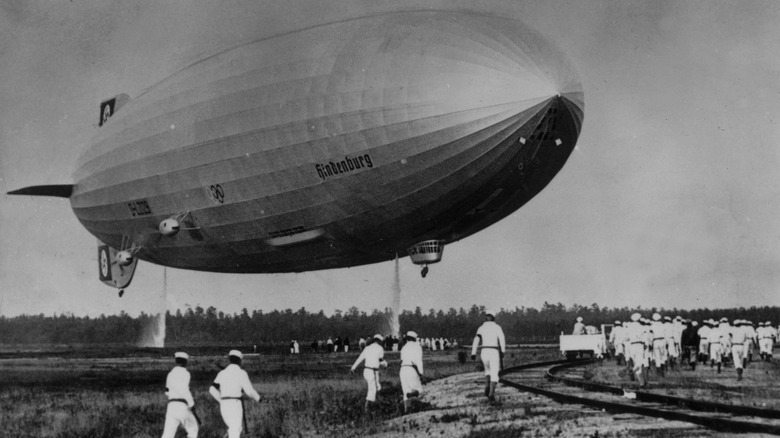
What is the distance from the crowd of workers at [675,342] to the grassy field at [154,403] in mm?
6329

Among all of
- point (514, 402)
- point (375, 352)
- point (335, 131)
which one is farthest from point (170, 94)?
point (514, 402)

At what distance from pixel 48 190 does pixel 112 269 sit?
4707 mm

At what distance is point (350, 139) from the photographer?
73.3 feet

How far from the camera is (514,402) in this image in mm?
16094

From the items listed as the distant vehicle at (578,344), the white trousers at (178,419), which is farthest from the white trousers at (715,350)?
the white trousers at (178,419)

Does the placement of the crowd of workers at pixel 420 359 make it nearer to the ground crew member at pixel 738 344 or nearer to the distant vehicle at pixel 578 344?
the ground crew member at pixel 738 344

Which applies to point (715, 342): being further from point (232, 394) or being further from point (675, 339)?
point (232, 394)

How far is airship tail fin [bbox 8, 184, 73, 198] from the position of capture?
3591cm

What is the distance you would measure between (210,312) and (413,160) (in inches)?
5866

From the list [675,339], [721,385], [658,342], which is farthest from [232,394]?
[675,339]

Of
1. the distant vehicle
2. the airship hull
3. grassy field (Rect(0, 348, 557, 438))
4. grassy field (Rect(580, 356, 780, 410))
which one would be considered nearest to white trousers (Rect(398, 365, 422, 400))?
grassy field (Rect(0, 348, 557, 438))

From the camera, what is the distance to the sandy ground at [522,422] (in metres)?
10.9

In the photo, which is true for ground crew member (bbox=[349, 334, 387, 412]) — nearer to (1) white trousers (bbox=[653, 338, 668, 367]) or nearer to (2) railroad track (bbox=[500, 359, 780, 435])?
(2) railroad track (bbox=[500, 359, 780, 435])

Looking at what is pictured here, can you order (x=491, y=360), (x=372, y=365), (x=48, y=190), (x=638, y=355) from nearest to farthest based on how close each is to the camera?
1. (x=491, y=360)
2. (x=372, y=365)
3. (x=638, y=355)
4. (x=48, y=190)
